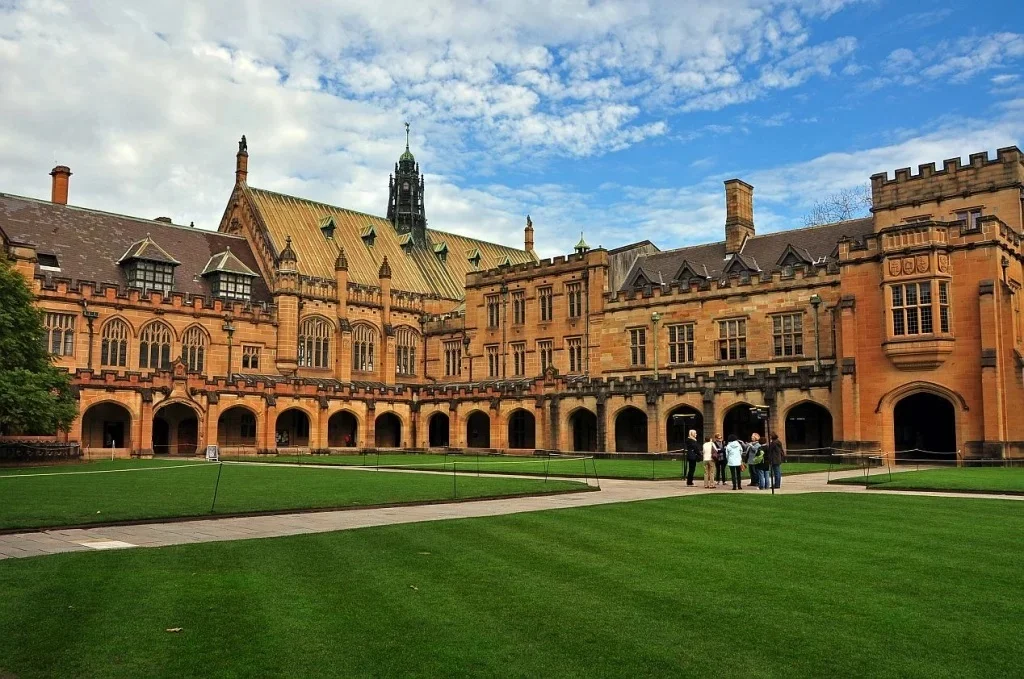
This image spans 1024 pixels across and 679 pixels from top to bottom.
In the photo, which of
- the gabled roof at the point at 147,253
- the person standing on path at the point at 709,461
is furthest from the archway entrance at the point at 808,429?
the gabled roof at the point at 147,253

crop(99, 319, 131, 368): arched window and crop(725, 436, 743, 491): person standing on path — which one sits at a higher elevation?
crop(99, 319, 131, 368): arched window

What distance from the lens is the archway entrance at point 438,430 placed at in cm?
6029

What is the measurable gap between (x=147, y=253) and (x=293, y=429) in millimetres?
14267

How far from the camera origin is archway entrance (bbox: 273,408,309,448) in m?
55.3

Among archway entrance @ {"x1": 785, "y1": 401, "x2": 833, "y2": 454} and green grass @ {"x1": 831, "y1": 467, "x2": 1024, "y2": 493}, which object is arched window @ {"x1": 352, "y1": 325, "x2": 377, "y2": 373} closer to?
archway entrance @ {"x1": 785, "y1": 401, "x2": 833, "y2": 454}

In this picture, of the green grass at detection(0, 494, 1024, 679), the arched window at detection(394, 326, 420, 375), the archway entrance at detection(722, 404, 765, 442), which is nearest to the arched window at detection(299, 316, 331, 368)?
the arched window at detection(394, 326, 420, 375)

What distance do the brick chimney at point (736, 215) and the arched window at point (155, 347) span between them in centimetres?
3471

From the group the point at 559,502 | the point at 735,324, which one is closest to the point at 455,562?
the point at 559,502

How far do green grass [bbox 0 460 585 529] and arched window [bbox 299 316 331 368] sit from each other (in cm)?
2841

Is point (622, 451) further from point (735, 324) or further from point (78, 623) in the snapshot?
point (78, 623)

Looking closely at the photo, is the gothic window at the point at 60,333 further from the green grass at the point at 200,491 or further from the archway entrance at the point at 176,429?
the green grass at the point at 200,491

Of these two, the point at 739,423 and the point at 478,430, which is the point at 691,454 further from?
the point at 478,430

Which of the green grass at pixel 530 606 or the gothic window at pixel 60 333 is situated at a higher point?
the gothic window at pixel 60 333

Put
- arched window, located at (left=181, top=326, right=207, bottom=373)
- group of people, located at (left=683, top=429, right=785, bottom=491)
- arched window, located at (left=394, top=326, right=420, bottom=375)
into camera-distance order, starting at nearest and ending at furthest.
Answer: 1. group of people, located at (left=683, top=429, right=785, bottom=491)
2. arched window, located at (left=181, top=326, right=207, bottom=373)
3. arched window, located at (left=394, top=326, right=420, bottom=375)
